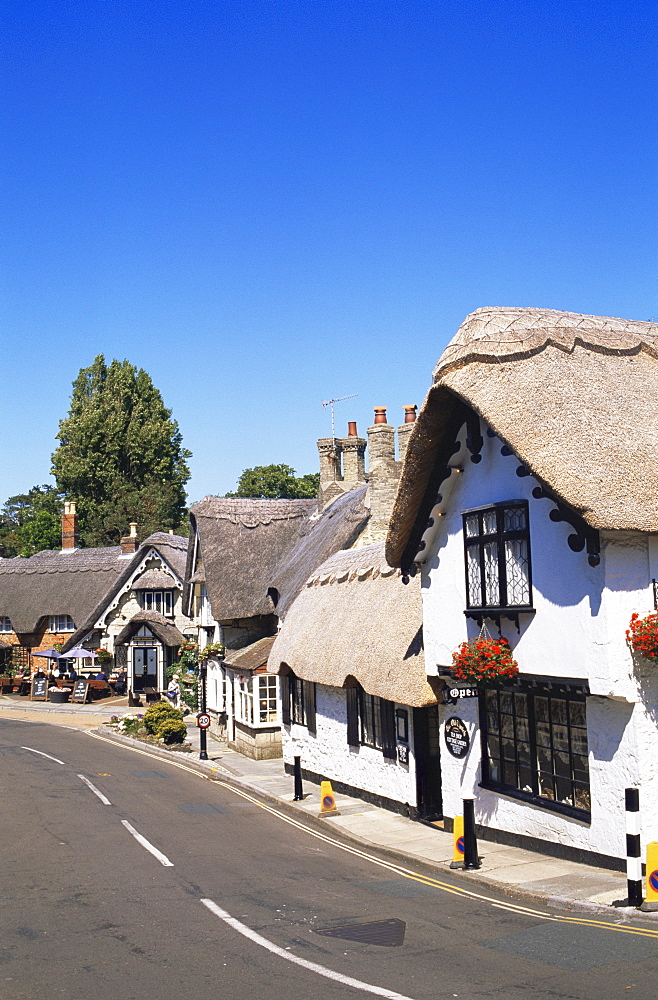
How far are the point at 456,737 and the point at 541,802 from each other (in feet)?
8.48

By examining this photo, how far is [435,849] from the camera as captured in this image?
612 inches

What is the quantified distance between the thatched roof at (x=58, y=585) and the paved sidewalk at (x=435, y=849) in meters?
27.0

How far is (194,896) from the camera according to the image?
41.2 ft

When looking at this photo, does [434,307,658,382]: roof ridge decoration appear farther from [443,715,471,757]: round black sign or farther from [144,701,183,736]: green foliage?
[144,701,183,736]: green foliage

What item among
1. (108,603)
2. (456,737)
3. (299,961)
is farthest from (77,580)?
(299,961)

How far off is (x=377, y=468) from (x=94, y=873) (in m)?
15.6

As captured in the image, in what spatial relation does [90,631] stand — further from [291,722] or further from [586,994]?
[586,994]

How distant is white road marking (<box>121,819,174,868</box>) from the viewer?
585 inches

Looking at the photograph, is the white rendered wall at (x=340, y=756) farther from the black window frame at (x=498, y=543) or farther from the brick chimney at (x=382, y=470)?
the brick chimney at (x=382, y=470)

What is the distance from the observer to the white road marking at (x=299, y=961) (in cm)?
864

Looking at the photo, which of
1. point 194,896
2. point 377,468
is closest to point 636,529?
point 194,896

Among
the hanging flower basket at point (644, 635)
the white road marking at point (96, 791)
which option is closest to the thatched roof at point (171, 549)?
the white road marking at point (96, 791)

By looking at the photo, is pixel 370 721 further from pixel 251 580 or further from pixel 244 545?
pixel 244 545

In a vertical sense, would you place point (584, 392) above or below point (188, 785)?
above
